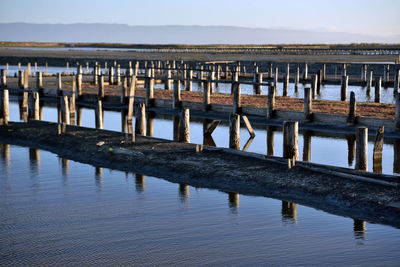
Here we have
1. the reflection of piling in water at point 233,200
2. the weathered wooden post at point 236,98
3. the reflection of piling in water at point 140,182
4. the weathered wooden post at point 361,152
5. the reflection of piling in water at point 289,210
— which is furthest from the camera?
the weathered wooden post at point 236,98

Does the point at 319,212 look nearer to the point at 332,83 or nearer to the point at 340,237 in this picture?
the point at 340,237

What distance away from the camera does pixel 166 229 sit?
1286 centimetres

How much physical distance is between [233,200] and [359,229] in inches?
140

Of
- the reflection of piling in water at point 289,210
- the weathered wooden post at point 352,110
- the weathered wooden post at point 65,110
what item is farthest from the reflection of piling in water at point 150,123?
the reflection of piling in water at point 289,210

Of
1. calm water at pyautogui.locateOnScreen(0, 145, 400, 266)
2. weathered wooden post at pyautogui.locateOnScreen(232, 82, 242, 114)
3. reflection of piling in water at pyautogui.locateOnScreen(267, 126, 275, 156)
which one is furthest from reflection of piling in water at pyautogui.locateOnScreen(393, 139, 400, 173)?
weathered wooden post at pyautogui.locateOnScreen(232, 82, 242, 114)

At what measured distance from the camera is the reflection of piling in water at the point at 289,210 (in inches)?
546

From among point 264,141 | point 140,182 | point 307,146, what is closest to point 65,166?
point 140,182

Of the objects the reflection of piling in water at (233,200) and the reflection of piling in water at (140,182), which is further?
the reflection of piling in water at (140,182)

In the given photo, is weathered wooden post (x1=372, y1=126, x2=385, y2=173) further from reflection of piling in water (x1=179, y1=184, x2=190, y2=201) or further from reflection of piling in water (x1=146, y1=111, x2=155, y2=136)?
reflection of piling in water (x1=146, y1=111, x2=155, y2=136)

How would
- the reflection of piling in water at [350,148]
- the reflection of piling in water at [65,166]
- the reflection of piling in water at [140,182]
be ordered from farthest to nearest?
the reflection of piling in water at [350,148], the reflection of piling in water at [65,166], the reflection of piling in water at [140,182]

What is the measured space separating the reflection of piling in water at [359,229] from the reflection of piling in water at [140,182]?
598cm

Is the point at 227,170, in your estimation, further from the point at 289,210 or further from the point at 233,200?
the point at 289,210

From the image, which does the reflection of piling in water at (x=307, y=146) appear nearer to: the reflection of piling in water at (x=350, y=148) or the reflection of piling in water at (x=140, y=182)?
the reflection of piling in water at (x=350, y=148)

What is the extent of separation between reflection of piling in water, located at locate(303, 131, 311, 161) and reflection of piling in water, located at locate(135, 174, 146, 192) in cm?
677
